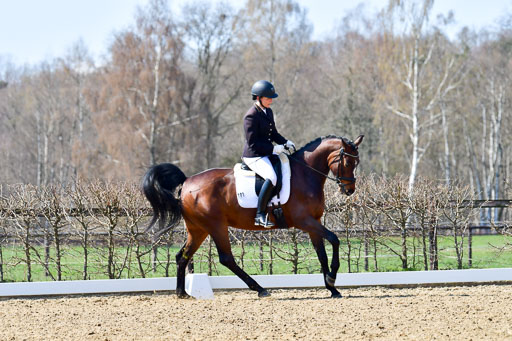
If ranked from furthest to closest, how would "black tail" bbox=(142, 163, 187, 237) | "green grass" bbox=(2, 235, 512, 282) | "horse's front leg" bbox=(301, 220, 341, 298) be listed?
"green grass" bbox=(2, 235, 512, 282), "black tail" bbox=(142, 163, 187, 237), "horse's front leg" bbox=(301, 220, 341, 298)

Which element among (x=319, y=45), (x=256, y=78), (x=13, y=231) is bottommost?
(x=13, y=231)

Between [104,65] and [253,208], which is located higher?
[104,65]

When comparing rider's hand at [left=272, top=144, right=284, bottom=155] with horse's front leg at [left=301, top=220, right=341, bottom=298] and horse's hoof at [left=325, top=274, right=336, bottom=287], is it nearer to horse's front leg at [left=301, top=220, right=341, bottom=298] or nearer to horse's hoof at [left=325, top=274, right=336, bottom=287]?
horse's front leg at [left=301, top=220, right=341, bottom=298]

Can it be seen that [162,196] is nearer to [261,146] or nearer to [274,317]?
[261,146]

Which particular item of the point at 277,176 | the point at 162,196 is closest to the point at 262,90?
the point at 277,176

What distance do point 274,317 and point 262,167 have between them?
2.19m

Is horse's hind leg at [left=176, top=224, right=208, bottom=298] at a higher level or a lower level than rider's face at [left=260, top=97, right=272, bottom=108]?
lower

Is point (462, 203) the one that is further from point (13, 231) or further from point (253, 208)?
point (13, 231)

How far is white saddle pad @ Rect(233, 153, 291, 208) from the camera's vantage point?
826cm

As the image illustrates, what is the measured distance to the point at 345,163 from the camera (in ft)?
27.3

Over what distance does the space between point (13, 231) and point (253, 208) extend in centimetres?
467

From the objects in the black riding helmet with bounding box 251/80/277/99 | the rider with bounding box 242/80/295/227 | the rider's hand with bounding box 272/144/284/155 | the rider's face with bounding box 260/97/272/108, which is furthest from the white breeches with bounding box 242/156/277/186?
the black riding helmet with bounding box 251/80/277/99

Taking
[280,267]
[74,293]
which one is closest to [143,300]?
[74,293]

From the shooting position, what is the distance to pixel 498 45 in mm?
37562
